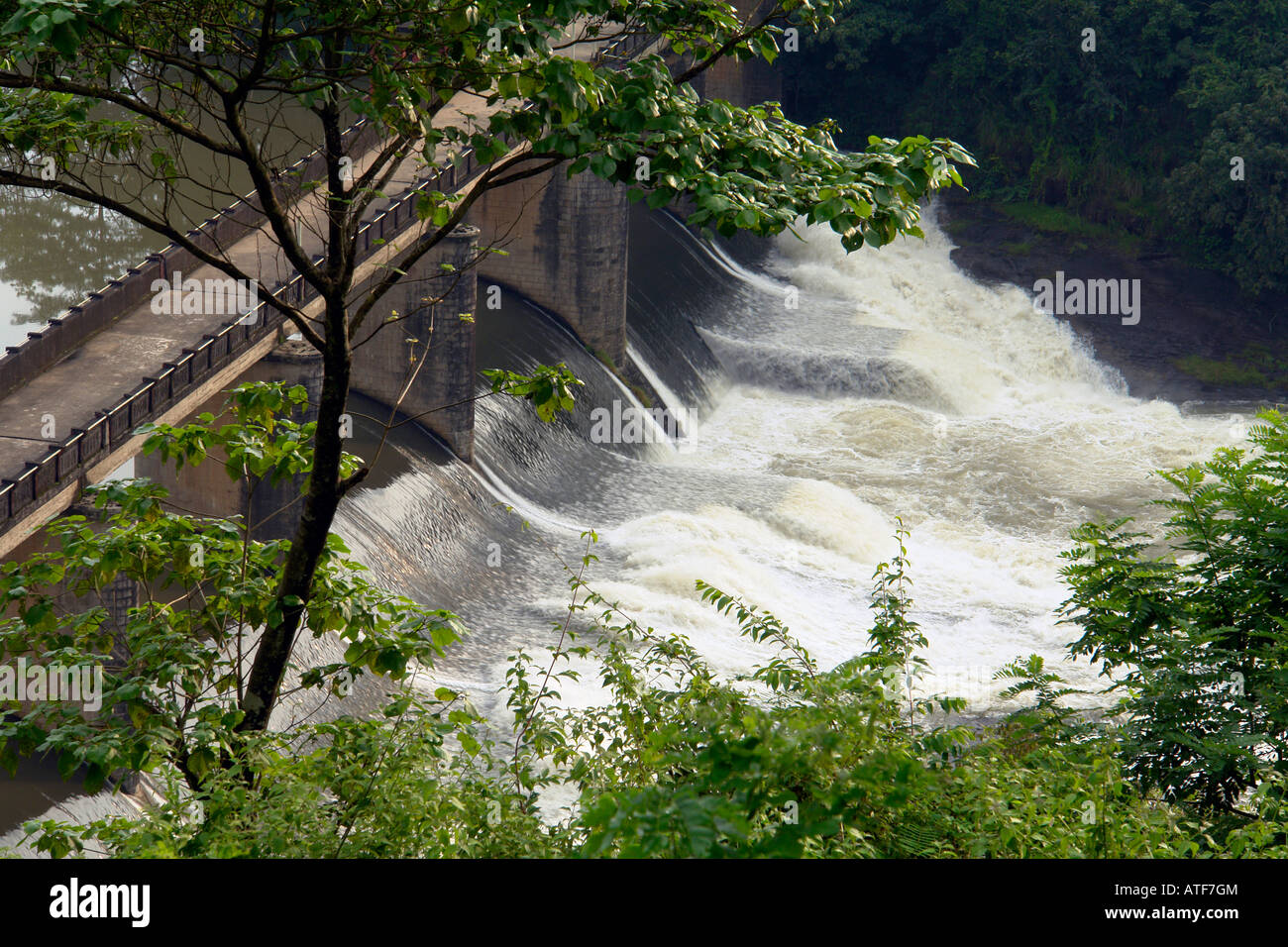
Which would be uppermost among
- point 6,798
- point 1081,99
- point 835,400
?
point 1081,99

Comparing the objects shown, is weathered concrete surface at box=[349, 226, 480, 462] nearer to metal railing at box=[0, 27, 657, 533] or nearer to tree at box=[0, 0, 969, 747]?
metal railing at box=[0, 27, 657, 533]

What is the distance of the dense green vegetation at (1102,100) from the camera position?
108ft

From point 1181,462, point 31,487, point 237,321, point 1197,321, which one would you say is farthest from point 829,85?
point 31,487

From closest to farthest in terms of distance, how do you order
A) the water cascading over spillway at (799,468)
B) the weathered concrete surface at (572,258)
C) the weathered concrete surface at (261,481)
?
the weathered concrete surface at (261,481) → the water cascading over spillway at (799,468) → the weathered concrete surface at (572,258)

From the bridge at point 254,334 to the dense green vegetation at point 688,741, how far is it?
1862 mm

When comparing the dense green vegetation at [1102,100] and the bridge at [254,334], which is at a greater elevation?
the dense green vegetation at [1102,100]

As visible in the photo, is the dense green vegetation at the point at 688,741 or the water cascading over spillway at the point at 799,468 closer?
the dense green vegetation at the point at 688,741

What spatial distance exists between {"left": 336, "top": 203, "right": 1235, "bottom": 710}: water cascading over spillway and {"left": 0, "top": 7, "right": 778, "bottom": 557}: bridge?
106 cm

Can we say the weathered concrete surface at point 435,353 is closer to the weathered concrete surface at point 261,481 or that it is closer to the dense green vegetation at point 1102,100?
the weathered concrete surface at point 261,481

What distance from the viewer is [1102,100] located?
36312mm

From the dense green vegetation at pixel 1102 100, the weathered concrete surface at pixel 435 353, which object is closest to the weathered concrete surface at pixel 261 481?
the weathered concrete surface at pixel 435 353
